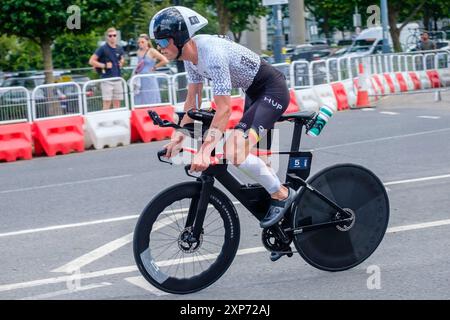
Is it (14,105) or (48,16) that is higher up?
(48,16)

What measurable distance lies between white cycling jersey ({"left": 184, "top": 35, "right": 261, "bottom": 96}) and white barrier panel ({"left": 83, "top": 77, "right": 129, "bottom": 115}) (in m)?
10.3

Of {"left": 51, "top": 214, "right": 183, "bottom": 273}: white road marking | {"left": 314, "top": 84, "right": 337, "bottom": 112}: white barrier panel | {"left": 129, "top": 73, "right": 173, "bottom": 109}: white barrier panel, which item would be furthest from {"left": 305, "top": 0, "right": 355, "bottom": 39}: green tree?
→ {"left": 51, "top": 214, "right": 183, "bottom": 273}: white road marking

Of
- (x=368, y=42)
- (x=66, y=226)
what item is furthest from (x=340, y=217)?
(x=368, y=42)

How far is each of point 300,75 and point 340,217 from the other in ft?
46.1

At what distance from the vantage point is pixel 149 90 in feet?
56.1

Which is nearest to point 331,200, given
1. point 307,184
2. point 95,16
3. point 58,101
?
point 307,184

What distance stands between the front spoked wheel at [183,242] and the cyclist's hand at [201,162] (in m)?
0.21

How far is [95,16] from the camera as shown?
21.1 meters

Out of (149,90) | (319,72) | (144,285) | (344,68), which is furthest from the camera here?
(344,68)

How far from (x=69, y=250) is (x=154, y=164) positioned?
5529 millimetres

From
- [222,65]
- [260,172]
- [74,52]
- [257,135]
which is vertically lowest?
[74,52]

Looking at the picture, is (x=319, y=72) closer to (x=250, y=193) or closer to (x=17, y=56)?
(x=250, y=193)

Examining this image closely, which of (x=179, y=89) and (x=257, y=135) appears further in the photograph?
(x=179, y=89)

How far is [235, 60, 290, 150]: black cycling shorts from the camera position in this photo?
604cm
